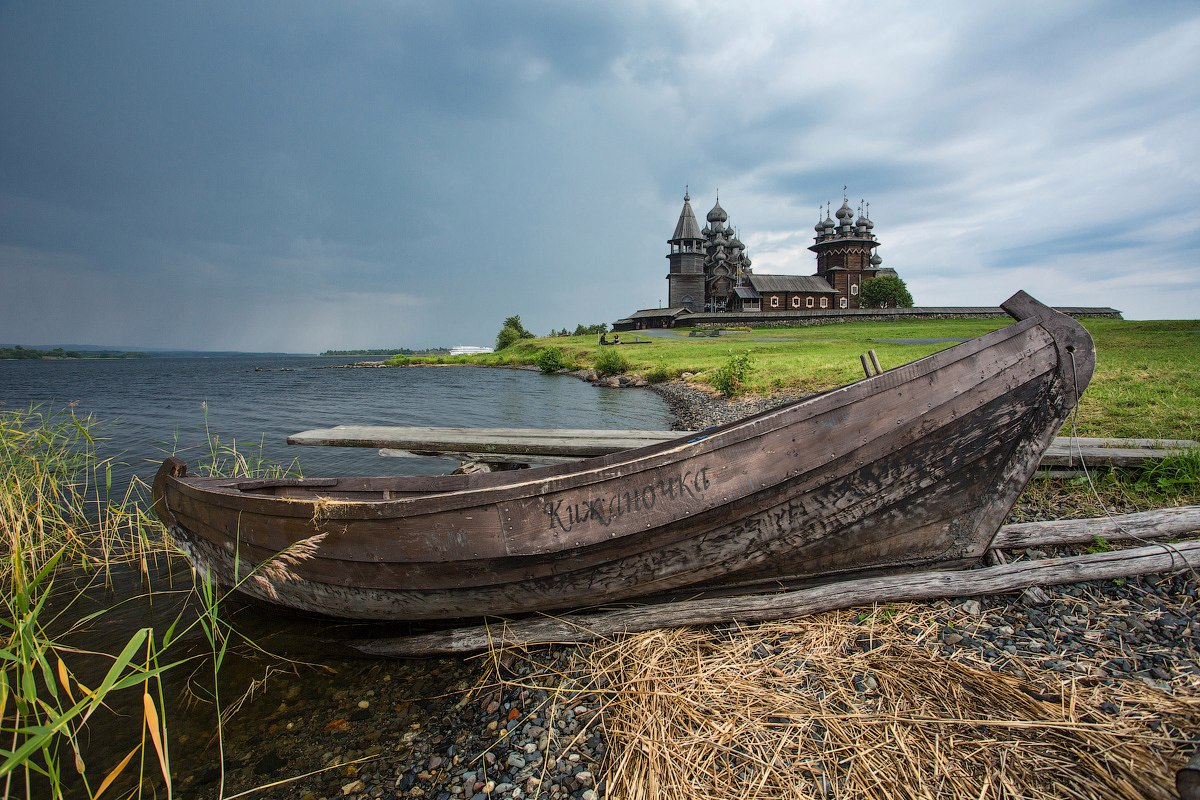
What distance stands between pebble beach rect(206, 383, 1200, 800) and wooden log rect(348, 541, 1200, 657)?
0.31ft

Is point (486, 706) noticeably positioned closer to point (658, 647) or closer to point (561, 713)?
point (561, 713)

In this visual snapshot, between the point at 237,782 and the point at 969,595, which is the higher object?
the point at 969,595

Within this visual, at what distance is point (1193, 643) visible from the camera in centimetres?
280

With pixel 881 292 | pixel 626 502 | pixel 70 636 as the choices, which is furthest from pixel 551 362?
pixel 881 292

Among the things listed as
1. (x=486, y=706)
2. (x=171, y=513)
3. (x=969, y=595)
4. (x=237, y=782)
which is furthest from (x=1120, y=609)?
(x=171, y=513)

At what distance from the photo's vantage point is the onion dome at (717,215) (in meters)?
→ 71.5

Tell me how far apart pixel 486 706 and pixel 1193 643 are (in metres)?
3.94

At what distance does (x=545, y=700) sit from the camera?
3.05 m

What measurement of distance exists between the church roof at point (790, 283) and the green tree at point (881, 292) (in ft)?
15.1

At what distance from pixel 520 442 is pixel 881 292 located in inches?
2872

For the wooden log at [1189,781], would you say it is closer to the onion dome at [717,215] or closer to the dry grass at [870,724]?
the dry grass at [870,724]

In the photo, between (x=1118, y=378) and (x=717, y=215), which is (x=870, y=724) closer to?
(x=1118, y=378)

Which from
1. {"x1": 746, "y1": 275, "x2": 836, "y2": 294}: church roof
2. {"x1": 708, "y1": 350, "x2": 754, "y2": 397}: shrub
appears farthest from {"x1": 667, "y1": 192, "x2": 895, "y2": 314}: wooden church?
{"x1": 708, "y1": 350, "x2": 754, "y2": 397}: shrub

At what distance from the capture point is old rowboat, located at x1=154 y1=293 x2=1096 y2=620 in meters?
3.06
